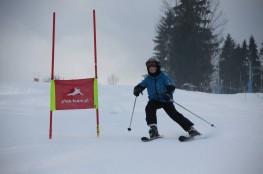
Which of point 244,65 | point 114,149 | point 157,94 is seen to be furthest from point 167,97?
point 244,65

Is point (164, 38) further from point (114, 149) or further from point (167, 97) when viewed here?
point (114, 149)

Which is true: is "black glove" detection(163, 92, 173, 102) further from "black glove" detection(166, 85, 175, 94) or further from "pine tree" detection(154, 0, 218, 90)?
"pine tree" detection(154, 0, 218, 90)

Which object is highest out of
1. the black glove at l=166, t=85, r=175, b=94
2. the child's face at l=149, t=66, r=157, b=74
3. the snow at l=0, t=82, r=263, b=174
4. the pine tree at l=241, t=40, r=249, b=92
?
the pine tree at l=241, t=40, r=249, b=92

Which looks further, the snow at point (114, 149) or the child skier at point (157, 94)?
the child skier at point (157, 94)

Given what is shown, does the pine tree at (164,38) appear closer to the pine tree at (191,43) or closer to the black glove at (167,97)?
the pine tree at (191,43)

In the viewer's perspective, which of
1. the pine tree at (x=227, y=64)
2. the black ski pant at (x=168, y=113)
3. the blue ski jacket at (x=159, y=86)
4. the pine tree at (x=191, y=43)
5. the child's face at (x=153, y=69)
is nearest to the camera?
the black ski pant at (x=168, y=113)

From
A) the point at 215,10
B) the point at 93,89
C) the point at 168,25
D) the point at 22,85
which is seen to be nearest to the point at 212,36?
the point at 215,10

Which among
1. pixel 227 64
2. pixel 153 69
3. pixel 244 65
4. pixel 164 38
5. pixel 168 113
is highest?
pixel 164 38

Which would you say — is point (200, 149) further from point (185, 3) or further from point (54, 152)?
point (185, 3)

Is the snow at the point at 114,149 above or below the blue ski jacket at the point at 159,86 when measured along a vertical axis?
below

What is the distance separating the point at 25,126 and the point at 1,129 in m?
0.53

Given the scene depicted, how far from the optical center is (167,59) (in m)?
28.0

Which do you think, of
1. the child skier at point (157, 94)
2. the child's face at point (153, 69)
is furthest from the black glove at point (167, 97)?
the child's face at point (153, 69)

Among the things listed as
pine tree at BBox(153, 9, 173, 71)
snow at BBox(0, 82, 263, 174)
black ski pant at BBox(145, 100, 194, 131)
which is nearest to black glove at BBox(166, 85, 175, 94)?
black ski pant at BBox(145, 100, 194, 131)
